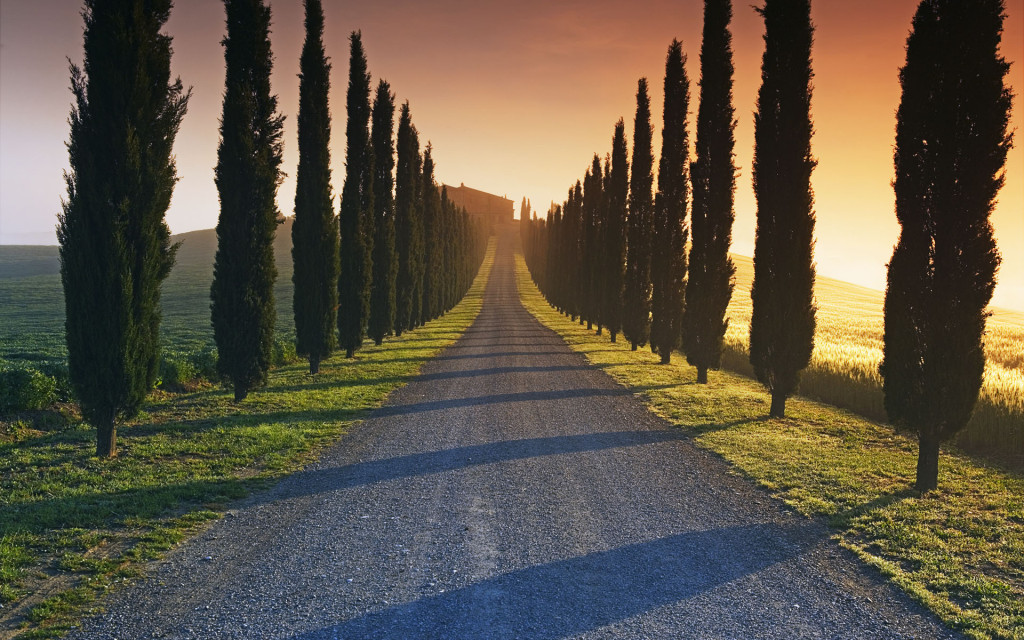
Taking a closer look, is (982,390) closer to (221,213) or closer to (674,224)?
(674,224)

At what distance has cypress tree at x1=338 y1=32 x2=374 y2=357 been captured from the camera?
22.4 meters

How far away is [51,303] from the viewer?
50.5 metres

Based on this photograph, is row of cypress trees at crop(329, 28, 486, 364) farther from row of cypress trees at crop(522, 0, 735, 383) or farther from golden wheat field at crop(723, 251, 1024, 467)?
golden wheat field at crop(723, 251, 1024, 467)

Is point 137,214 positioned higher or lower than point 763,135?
lower

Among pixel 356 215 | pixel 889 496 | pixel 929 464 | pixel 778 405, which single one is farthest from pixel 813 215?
pixel 356 215

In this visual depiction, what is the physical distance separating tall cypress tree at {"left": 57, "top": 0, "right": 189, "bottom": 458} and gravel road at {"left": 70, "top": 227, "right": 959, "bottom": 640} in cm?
376

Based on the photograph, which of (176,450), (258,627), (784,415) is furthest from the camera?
(784,415)

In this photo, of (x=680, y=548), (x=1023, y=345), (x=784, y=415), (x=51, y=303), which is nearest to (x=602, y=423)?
(x=784, y=415)

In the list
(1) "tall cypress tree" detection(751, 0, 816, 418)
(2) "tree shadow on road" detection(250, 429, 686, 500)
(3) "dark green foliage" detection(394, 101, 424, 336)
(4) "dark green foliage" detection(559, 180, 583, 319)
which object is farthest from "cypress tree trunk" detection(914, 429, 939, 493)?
(4) "dark green foliage" detection(559, 180, 583, 319)

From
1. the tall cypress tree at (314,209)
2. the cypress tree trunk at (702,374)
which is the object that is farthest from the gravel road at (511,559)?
the tall cypress tree at (314,209)

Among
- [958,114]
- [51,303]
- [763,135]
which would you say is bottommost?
[51,303]

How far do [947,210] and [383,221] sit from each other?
23055 millimetres

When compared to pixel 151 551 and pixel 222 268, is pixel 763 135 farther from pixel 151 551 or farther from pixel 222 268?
pixel 151 551

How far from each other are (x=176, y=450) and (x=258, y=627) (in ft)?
20.4
